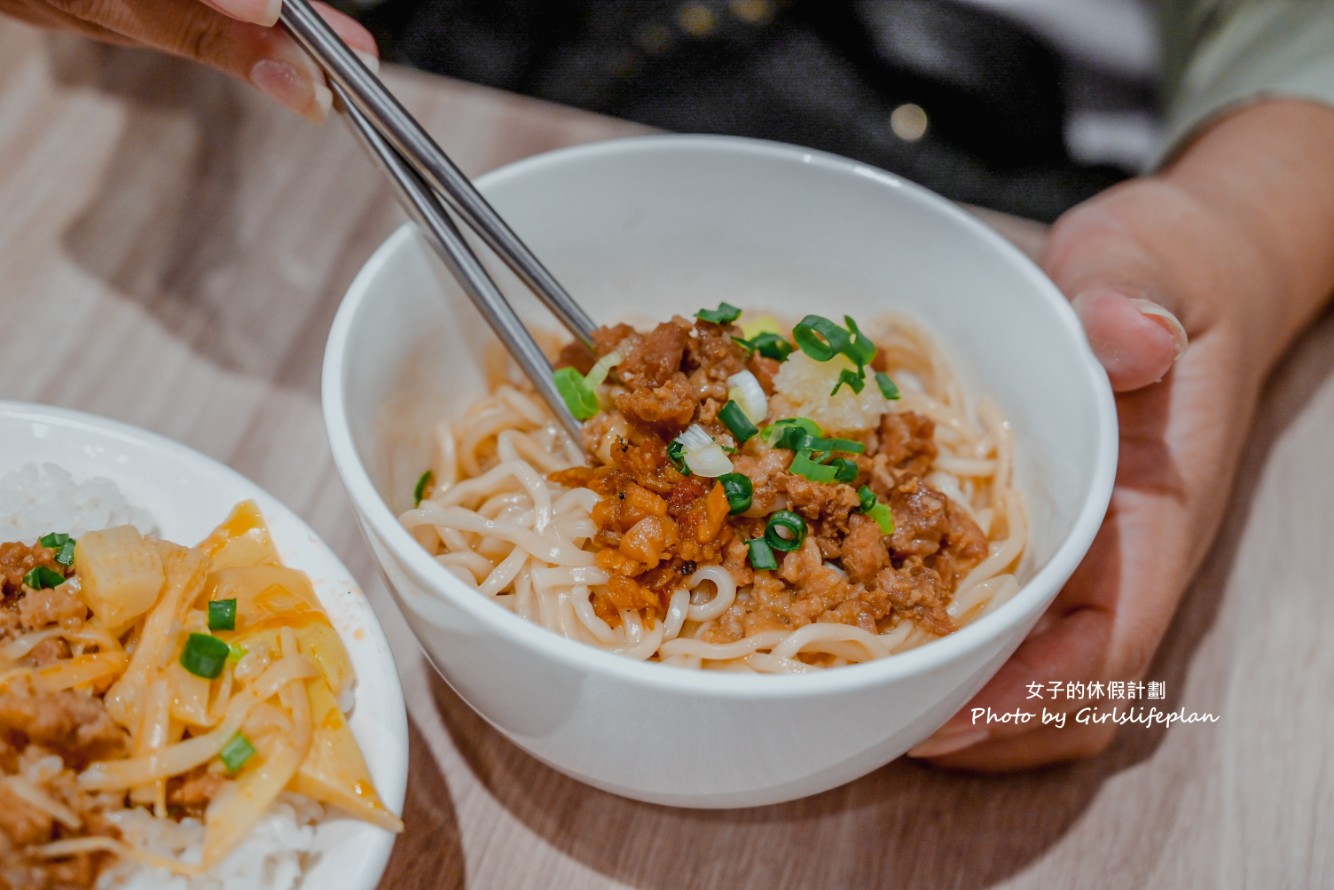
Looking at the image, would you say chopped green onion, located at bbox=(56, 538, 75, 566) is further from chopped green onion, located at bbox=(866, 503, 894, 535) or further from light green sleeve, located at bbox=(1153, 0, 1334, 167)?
light green sleeve, located at bbox=(1153, 0, 1334, 167)

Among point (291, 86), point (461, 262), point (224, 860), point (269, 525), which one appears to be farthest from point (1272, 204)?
point (224, 860)

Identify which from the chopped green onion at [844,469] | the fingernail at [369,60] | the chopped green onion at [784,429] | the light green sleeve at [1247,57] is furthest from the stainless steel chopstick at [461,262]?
the light green sleeve at [1247,57]

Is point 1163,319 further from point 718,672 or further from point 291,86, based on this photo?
point 291,86

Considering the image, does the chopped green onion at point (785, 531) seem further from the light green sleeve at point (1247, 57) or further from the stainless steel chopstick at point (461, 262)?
the light green sleeve at point (1247, 57)

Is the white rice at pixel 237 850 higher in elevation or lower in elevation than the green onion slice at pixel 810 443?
lower

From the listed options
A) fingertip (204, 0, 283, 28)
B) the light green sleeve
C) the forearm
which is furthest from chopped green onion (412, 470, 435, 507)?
the light green sleeve
